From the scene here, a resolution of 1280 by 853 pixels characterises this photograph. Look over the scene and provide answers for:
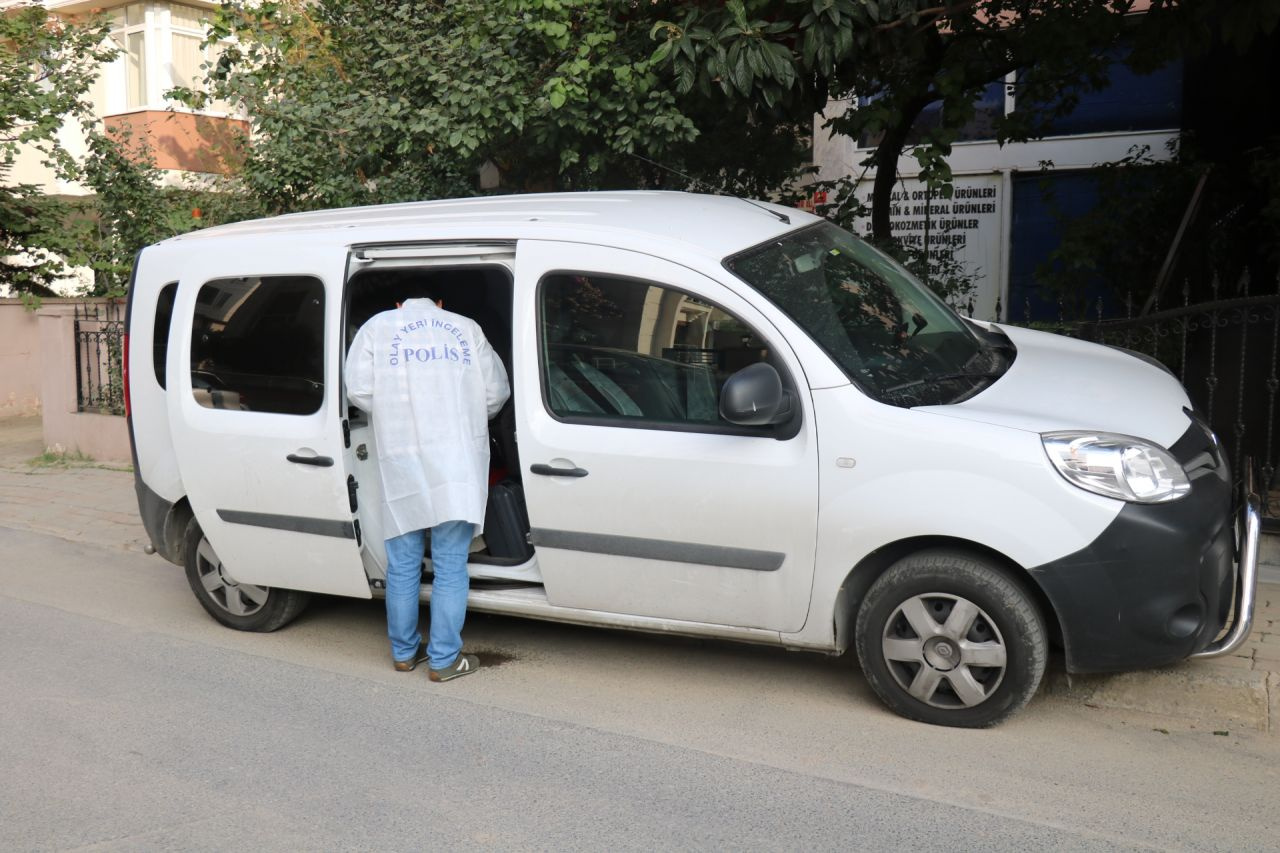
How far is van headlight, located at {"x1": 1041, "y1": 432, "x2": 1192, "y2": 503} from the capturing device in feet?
13.8

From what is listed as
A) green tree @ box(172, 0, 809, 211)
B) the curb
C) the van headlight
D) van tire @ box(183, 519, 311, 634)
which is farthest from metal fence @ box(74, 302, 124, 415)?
the van headlight

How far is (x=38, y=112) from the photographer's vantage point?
12.8 metres

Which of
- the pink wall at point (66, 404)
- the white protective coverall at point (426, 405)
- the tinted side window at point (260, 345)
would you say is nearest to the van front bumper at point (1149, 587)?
the white protective coverall at point (426, 405)

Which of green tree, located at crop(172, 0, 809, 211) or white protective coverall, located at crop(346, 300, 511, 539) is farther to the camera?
green tree, located at crop(172, 0, 809, 211)

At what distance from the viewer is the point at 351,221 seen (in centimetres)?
564

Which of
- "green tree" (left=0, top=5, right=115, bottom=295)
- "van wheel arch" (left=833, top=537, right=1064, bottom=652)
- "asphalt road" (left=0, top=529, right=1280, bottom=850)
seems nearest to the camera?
"asphalt road" (left=0, top=529, right=1280, bottom=850)

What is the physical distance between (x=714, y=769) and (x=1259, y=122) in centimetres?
942

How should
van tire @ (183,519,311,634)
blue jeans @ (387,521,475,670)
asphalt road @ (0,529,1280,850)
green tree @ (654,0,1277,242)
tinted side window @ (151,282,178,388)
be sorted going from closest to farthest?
asphalt road @ (0,529,1280,850) < blue jeans @ (387,521,475,670) < tinted side window @ (151,282,178,388) < van tire @ (183,519,311,634) < green tree @ (654,0,1277,242)

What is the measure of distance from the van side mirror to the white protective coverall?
121cm

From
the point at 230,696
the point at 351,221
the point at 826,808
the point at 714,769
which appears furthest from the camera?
the point at 351,221

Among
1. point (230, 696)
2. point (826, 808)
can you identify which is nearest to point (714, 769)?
point (826, 808)

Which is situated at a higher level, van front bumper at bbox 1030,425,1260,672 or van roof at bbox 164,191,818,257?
van roof at bbox 164,191,818,257

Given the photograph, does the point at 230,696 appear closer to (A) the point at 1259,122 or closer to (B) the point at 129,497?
(B) the point at 129,497

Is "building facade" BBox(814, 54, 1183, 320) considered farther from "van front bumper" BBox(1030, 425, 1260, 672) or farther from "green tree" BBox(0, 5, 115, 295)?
"van front bumper" BBox(1030, 425, 1260, 672)
